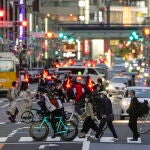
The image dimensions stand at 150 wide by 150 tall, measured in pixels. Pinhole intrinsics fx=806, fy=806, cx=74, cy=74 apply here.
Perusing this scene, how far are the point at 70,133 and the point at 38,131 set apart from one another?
94 cm

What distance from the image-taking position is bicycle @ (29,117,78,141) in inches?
914

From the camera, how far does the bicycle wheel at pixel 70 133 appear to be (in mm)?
23469

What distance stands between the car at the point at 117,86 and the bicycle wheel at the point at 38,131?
25.7m

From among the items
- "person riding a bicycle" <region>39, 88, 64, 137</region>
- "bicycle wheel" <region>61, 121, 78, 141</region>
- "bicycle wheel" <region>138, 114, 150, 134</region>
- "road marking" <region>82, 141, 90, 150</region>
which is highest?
"person riding a bicycle" <region>39, 88, 64, 137</region>

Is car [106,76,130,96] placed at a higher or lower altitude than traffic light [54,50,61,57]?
higher

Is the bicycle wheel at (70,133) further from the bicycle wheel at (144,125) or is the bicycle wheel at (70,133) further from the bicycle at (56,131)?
the bicycle wheel at (144,125)

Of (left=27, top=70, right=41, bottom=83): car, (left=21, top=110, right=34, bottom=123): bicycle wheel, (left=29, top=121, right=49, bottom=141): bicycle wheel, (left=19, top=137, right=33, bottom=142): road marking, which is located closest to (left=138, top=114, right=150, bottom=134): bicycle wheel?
(left=19, top=137, right=33, bottom=142): road marking

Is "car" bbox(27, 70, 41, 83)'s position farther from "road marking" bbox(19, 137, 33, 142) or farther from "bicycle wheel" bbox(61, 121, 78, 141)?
"bicycle wheel" bbox(61, 121, 78, 141)

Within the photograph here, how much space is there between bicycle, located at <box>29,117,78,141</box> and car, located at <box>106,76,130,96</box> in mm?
25460

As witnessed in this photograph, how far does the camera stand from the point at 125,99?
111ft

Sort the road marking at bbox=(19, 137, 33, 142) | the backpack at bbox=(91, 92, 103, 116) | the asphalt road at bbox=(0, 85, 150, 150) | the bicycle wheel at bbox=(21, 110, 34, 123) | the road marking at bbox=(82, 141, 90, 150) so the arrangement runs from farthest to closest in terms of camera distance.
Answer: the bicycle wheel at bbox=(21, 110, 34, 123)
the road marking at bbox=(19, 137, 33, 142)
the backpack at bbox=(91, 92, 103, 116)
the asphalt road at bbox=(0, 85, 150, 150)
the road marking at bbox=(82, 141, 90, 150)

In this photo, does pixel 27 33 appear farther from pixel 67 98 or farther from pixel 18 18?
pixel 67 98

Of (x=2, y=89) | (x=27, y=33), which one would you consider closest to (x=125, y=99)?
(x=2, y=89)

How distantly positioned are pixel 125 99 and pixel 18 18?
3191 inches
